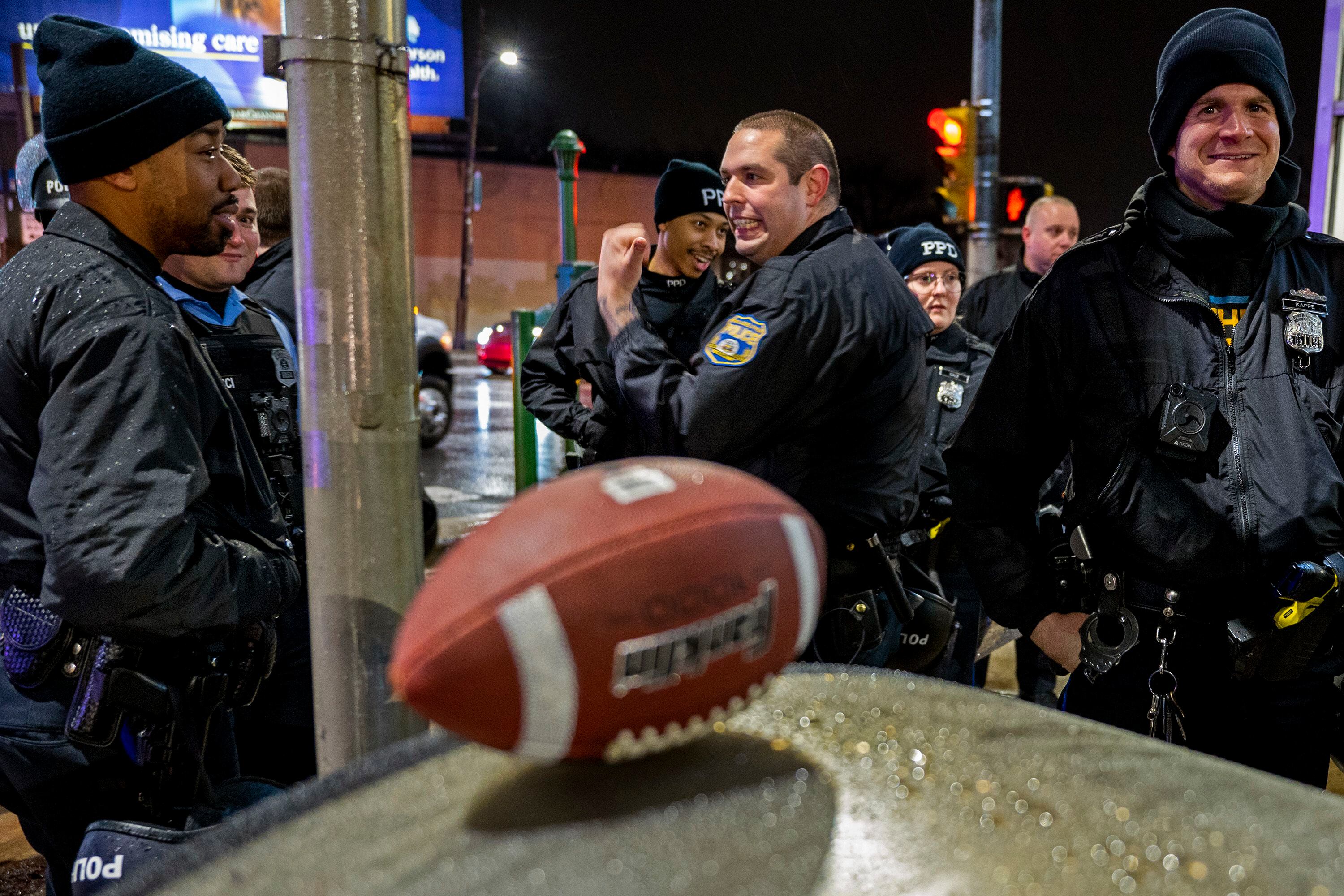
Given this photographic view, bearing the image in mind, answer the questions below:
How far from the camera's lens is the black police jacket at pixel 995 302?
585 cm

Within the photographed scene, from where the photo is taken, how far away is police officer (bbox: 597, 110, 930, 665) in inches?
106

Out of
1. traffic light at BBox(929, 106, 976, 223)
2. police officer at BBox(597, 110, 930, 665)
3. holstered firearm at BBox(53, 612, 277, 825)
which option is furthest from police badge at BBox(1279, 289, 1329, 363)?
traffic light at BBox(929, 106, 976, 223)

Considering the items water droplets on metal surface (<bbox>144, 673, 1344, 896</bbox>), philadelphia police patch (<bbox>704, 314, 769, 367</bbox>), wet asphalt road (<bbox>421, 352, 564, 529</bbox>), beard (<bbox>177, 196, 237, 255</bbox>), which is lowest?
wet asphalt road (<bbox>421, 352, 564, 529</bbox>)

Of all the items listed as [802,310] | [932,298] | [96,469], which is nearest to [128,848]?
[96,469]

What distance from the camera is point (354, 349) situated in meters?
2.05

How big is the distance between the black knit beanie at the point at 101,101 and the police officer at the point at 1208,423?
2.10m

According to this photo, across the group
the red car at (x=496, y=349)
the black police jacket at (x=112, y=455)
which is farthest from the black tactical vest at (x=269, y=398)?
the red car at (x=496, y=349)

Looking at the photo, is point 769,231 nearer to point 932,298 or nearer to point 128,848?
point 932,298

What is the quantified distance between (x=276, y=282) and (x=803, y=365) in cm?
233

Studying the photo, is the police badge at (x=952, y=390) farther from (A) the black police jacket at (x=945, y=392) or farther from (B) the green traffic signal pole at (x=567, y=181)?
(B) the green traffic signal pole at (x=567, y=181)

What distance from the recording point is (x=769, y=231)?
310cm

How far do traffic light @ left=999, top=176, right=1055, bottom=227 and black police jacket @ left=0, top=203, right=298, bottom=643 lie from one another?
9.19 m

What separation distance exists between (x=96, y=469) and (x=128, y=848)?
69 cm

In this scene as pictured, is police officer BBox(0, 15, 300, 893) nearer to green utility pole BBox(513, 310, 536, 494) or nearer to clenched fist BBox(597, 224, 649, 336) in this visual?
clenched fist BBox(597, 224, 649, 336)
